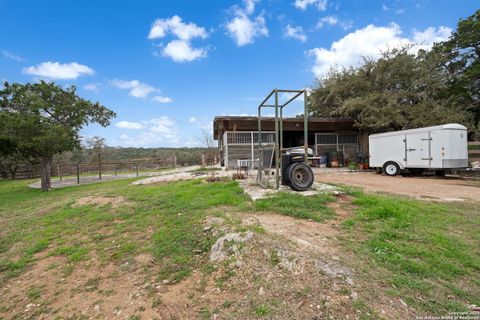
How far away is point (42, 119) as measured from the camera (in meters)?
11.0

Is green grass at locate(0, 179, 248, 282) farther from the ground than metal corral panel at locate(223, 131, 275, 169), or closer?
closer

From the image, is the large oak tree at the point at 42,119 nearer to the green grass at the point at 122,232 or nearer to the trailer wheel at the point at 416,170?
the green grass at the point at 122,232

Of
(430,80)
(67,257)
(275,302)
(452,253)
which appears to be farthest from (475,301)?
(430,80)

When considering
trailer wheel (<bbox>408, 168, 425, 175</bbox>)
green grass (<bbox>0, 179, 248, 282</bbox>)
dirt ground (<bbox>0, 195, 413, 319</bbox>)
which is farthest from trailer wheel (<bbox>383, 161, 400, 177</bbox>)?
dirt ground (<bbox>0, 195, 413, 319</bbox>)

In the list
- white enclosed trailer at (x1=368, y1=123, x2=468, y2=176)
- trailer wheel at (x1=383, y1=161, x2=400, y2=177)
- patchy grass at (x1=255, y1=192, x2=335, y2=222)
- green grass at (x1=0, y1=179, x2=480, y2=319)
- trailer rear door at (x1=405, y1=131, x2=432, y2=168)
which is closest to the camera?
green grass at (x1=0, y1=179, x2=480, y2=319)

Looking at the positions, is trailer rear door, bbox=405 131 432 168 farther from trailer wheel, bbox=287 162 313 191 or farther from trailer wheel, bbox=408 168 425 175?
trailer wheel, bbox=287 162 313 191

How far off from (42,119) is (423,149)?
16800 mm

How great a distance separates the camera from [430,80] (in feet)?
41.9

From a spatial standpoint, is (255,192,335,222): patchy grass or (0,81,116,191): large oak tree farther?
(0,81,116,191): large oak tree

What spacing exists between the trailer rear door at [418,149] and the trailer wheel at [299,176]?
662cm

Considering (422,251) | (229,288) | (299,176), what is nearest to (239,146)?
(299,176)

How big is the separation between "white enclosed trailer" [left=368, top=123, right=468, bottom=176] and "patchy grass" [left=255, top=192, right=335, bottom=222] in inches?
276

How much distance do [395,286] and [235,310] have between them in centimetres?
138

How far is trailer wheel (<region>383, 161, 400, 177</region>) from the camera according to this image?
10102 mm
